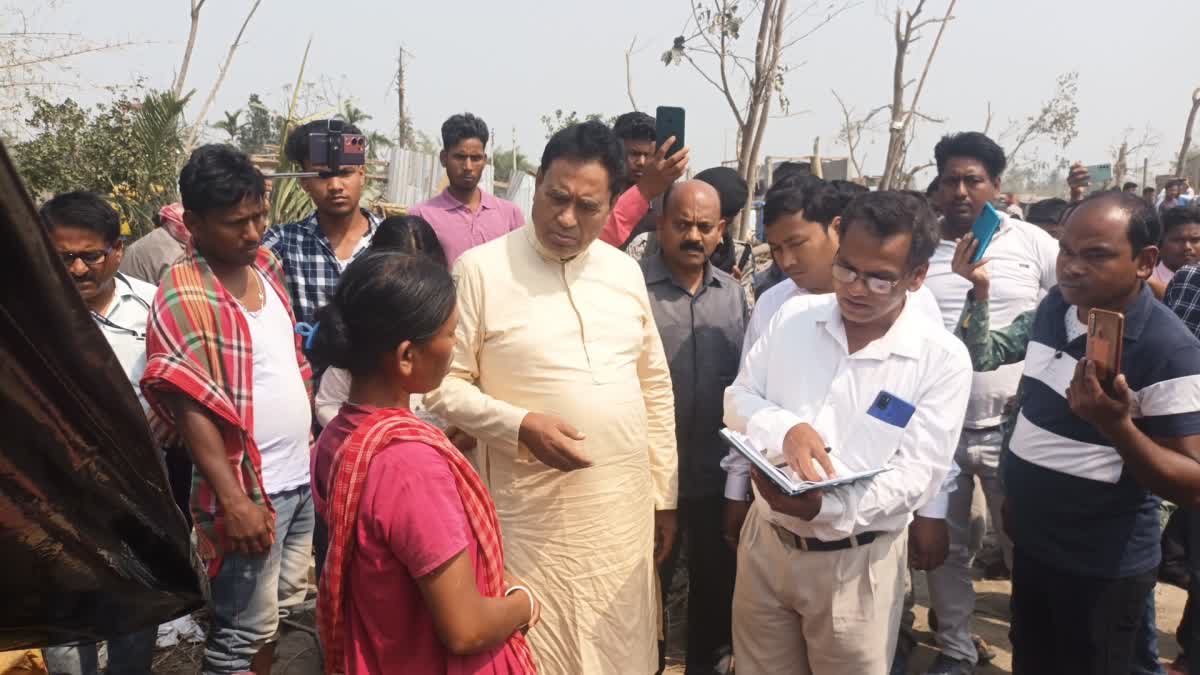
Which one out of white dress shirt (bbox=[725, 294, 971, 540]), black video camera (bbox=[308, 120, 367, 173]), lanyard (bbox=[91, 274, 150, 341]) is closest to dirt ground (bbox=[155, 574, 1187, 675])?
lanyard (bbox=[91, 274, 150, 341])

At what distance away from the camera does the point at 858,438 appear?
2324 mm

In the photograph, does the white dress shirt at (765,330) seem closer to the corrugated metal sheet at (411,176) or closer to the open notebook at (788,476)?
the open notebook at (788,476)

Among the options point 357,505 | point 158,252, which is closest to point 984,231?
point 357,505

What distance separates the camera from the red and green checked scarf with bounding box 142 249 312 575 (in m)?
2.33

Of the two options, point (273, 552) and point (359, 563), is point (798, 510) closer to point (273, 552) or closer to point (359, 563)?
point (359, 563)

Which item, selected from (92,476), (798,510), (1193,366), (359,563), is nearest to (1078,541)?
(1193,366)

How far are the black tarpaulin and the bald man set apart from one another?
2.43m

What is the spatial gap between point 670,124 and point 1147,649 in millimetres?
2672

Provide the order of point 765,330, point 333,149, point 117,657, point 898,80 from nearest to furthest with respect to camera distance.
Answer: point 765,330, point 117,657, point 333,149, point 898,80

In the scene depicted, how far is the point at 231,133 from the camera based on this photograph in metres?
19.8

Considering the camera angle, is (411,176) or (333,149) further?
(411,176)

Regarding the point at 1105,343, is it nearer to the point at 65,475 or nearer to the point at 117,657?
the point at 65,475

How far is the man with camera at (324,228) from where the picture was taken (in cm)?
344

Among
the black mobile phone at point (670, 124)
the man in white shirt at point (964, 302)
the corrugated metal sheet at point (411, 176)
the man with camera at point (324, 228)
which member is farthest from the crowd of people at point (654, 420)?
the corrugated metal sheet at point (411, 176)
